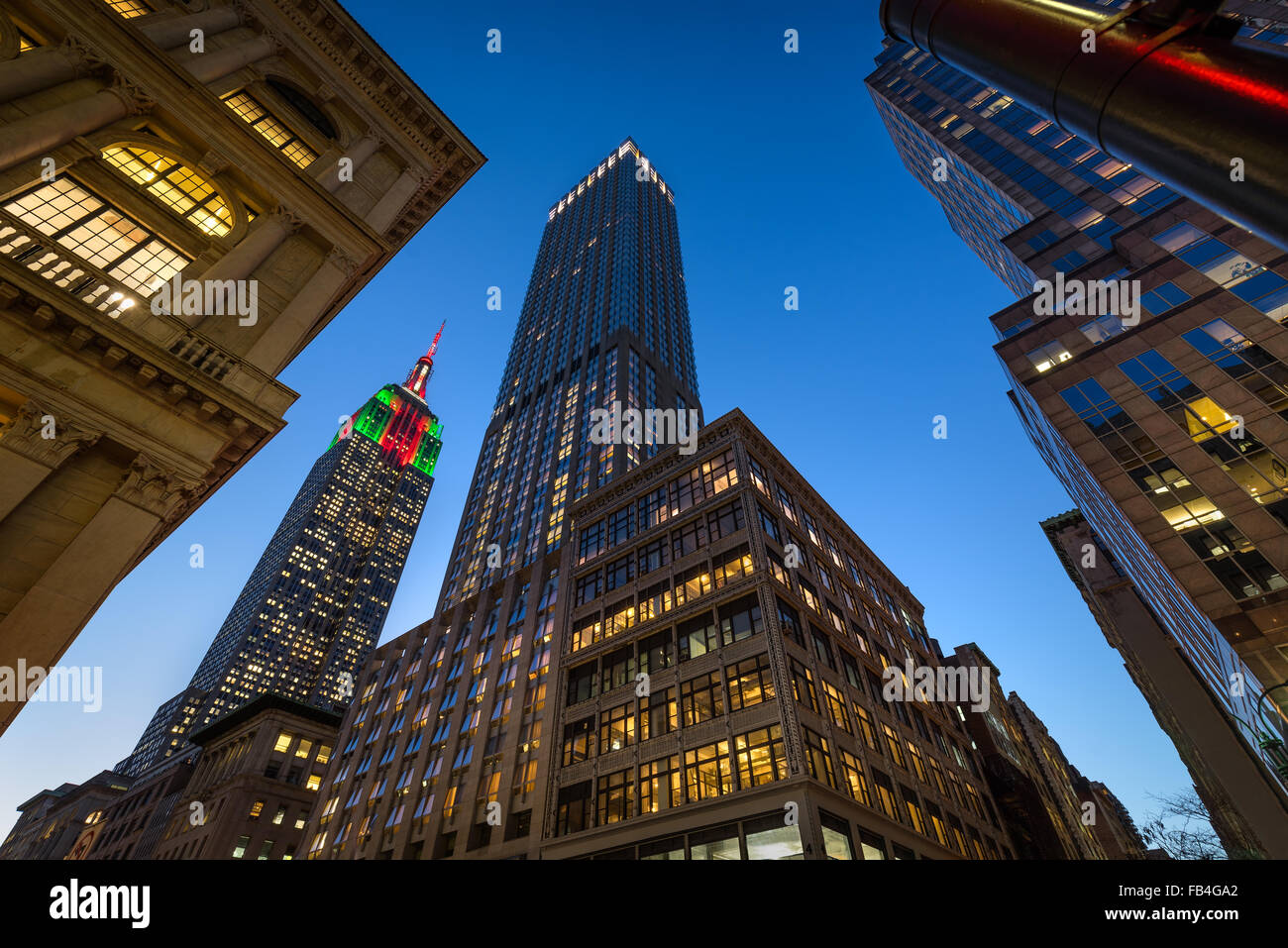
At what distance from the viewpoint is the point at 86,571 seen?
15062 mm

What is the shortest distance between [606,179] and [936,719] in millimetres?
132404

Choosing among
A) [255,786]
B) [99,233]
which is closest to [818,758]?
[99,233]

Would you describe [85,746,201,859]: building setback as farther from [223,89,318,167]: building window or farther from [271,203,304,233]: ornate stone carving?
[223,89,318,167]: building window

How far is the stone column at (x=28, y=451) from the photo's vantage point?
14414 mm

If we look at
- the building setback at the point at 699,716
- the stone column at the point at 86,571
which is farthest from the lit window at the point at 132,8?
the building setback at the point at 699,716

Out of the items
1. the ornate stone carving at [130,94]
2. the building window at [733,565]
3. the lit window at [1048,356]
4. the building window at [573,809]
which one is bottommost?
the building window at [573,809]

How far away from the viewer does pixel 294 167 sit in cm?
2289

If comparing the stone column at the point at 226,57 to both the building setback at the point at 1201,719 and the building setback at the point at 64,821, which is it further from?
the building setback at the point at 64,821

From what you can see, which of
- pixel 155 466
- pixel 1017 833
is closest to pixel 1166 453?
pixel 1017 833

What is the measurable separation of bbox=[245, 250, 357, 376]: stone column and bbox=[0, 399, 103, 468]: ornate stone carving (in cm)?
531

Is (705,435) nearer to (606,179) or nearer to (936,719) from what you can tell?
(936,719)

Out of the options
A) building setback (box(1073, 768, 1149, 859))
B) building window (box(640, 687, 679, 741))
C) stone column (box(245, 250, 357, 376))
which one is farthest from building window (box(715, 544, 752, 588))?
building setback (box(1073, 768, 1149, 859))

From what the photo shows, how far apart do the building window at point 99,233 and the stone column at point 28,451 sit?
5.70m

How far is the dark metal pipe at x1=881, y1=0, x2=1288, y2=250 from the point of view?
9.73ft
